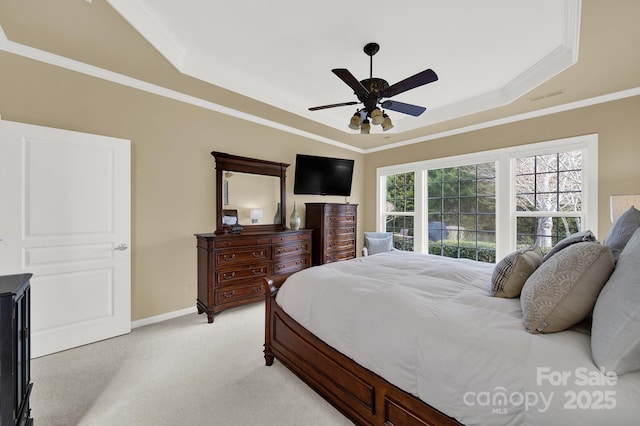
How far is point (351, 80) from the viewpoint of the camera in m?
2.21

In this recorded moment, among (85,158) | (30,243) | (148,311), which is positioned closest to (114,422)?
(148,311)

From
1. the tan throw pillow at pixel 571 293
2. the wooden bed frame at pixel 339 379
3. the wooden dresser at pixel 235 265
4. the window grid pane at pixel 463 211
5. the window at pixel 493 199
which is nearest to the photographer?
the tan throw pillow at pixel 571 293

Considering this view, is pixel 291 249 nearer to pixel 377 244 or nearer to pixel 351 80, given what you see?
pixel 377 244

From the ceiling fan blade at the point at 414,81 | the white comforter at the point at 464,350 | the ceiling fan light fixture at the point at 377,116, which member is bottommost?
the white comforter at the point at 464,350

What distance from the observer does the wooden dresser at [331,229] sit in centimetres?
456

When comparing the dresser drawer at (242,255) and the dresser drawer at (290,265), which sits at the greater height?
the dresser drawer at (242,255)

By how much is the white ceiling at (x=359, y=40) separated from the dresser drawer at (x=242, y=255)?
6.47 feet

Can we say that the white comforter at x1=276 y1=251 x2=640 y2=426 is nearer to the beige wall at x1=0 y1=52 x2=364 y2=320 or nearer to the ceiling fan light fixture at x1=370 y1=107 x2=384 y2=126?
the ceiling fan light fixture at x1=370 y1=107 x2=384 y2=126

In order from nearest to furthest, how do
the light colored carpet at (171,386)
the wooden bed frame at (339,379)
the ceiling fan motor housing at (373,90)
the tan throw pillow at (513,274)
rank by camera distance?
the wooden bed frame at (339,379)
the tan throw pillow at (513,274)
the light colored carpet at (171,386)
the ceiling fan motor housing at (373,90)

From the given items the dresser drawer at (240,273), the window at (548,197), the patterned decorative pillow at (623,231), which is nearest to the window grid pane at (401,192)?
the window at (548,197)

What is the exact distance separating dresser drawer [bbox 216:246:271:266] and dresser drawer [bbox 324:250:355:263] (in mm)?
1293

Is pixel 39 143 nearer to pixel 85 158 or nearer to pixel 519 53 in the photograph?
pixel 85 158

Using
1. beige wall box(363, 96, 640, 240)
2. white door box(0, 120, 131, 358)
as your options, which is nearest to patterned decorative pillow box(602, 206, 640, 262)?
beige wall box(363, 96, 640, 240)

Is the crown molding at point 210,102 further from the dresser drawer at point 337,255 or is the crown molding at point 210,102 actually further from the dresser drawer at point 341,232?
the dresser drawer at point 337,255
